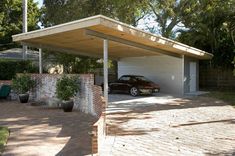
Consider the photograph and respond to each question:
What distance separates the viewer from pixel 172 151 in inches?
290

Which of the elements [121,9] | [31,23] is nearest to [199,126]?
[121,9]

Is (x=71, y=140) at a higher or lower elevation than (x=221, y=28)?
lower

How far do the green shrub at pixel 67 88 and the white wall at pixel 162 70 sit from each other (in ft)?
31.3

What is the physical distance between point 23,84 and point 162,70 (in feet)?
31.6

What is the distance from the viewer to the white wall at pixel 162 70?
22.2 metres

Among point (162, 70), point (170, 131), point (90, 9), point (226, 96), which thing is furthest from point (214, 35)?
point (170, 131)

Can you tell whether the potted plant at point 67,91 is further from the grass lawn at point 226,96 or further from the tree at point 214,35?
the tree at point 214,35

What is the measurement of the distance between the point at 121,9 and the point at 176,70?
5.56 m

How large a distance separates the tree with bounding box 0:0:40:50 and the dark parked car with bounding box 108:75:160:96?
1910 cm

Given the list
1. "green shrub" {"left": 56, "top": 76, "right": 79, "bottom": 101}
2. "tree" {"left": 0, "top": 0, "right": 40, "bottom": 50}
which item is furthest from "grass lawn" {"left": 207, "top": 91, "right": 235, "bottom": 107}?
"tree" {"left": 0, "top": 0, "right": 40, "bottom": 50}

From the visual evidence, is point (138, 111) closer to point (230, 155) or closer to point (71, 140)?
point (71, 140)

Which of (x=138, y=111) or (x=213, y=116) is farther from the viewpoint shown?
(x=138, y=111)

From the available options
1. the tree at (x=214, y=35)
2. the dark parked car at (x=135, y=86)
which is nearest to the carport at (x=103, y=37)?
the dark parked car at (x=135, y=86)

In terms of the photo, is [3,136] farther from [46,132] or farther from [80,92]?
[80,92]
